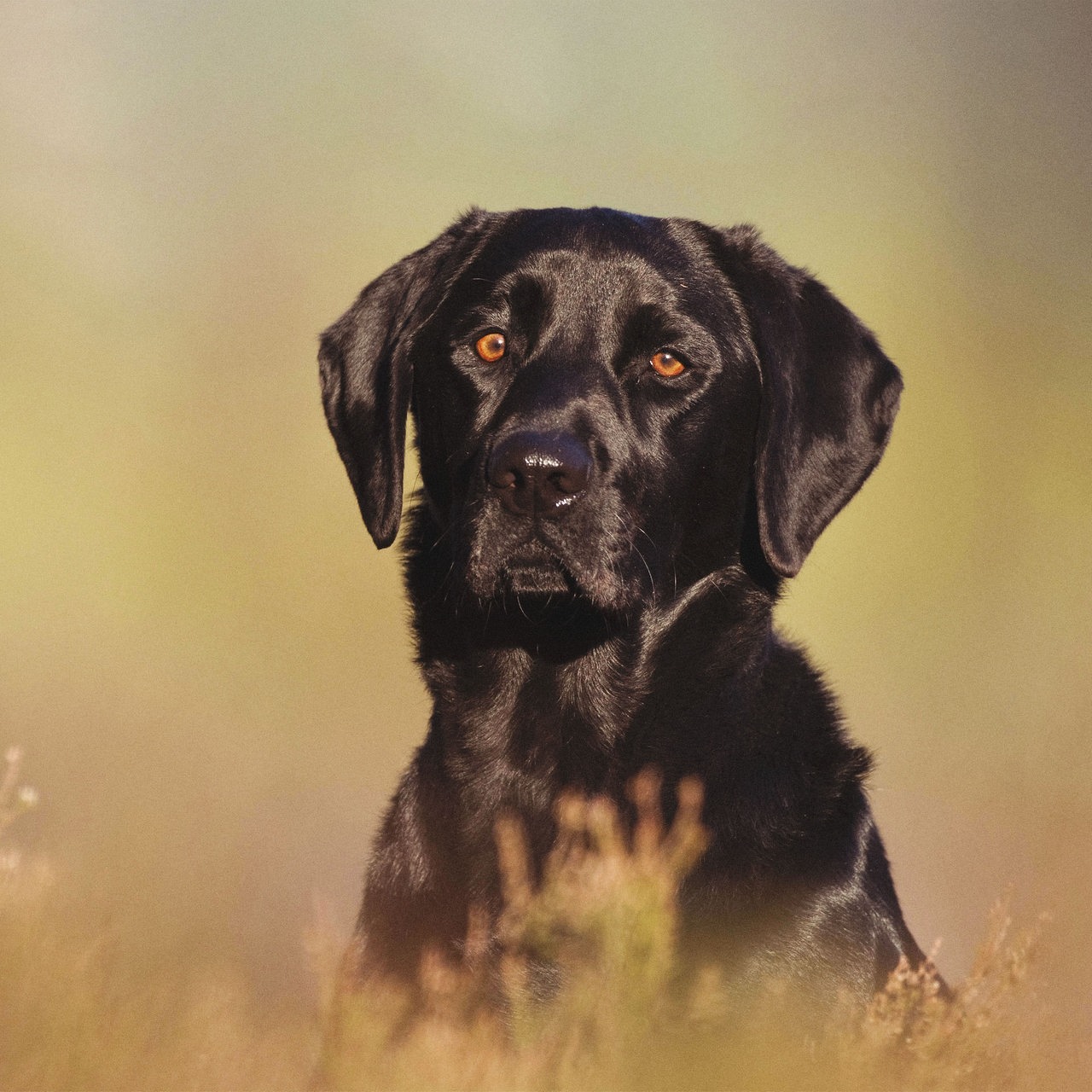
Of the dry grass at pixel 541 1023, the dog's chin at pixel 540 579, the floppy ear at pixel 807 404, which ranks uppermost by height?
the floppy ear at pixel 807 404

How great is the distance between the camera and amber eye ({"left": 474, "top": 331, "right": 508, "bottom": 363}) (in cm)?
367

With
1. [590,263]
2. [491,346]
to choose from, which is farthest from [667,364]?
[491,346]

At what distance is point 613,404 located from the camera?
3.47 m

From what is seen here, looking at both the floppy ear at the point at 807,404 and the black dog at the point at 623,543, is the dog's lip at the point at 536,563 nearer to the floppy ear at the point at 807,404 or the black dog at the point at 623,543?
the black dog at the point at 623,543

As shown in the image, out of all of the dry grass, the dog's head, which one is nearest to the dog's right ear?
the dog's head

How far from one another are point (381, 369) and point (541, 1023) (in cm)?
186

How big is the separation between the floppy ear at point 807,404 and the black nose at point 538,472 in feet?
1.87

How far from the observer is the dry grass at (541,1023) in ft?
6.70

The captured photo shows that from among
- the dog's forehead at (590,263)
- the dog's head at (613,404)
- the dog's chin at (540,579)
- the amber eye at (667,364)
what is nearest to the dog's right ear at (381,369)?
the dog's head at (613,404)

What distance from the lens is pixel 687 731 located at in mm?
3305

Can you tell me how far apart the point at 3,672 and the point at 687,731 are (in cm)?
852

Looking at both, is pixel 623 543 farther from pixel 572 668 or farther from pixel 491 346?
pixel 491 346

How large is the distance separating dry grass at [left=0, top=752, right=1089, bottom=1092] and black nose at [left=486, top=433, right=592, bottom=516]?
2.62 feet

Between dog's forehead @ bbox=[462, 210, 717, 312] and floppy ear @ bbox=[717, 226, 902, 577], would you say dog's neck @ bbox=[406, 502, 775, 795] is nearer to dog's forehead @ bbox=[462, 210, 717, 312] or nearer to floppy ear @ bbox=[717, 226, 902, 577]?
floppy ear @ bbox=[717, 226, 902, 577]
